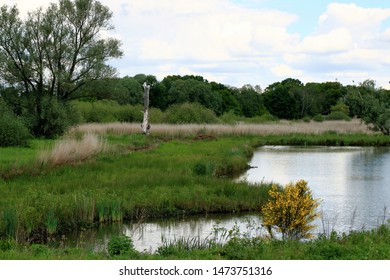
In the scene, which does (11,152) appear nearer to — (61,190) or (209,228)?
(61,190)

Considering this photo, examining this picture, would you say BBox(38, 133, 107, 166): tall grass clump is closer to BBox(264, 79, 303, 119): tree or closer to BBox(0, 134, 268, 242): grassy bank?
BBox(0, 134, 268, 242): grassy bank

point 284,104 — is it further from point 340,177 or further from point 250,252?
point 250,252

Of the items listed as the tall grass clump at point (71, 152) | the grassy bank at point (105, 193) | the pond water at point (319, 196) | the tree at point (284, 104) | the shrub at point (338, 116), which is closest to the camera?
the grassy bank at point (105, 193)

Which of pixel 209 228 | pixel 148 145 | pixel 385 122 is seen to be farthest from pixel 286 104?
pixel 209 228

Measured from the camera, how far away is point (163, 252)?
10.4 m

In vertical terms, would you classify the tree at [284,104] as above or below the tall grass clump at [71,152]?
above

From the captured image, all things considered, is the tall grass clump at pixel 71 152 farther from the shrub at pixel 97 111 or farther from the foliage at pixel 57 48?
the shrub at pixel 97 111

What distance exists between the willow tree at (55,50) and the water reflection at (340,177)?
13836mm

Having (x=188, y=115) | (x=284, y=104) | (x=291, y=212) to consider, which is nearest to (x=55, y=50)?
(x=188, y=115)

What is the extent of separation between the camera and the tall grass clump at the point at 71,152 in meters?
22.0

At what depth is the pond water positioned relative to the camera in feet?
48.4

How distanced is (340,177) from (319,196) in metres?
6.36

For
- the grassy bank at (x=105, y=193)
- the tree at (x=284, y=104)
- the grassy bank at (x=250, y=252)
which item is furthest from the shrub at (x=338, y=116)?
the grassy bank at (x=250, y=252)
